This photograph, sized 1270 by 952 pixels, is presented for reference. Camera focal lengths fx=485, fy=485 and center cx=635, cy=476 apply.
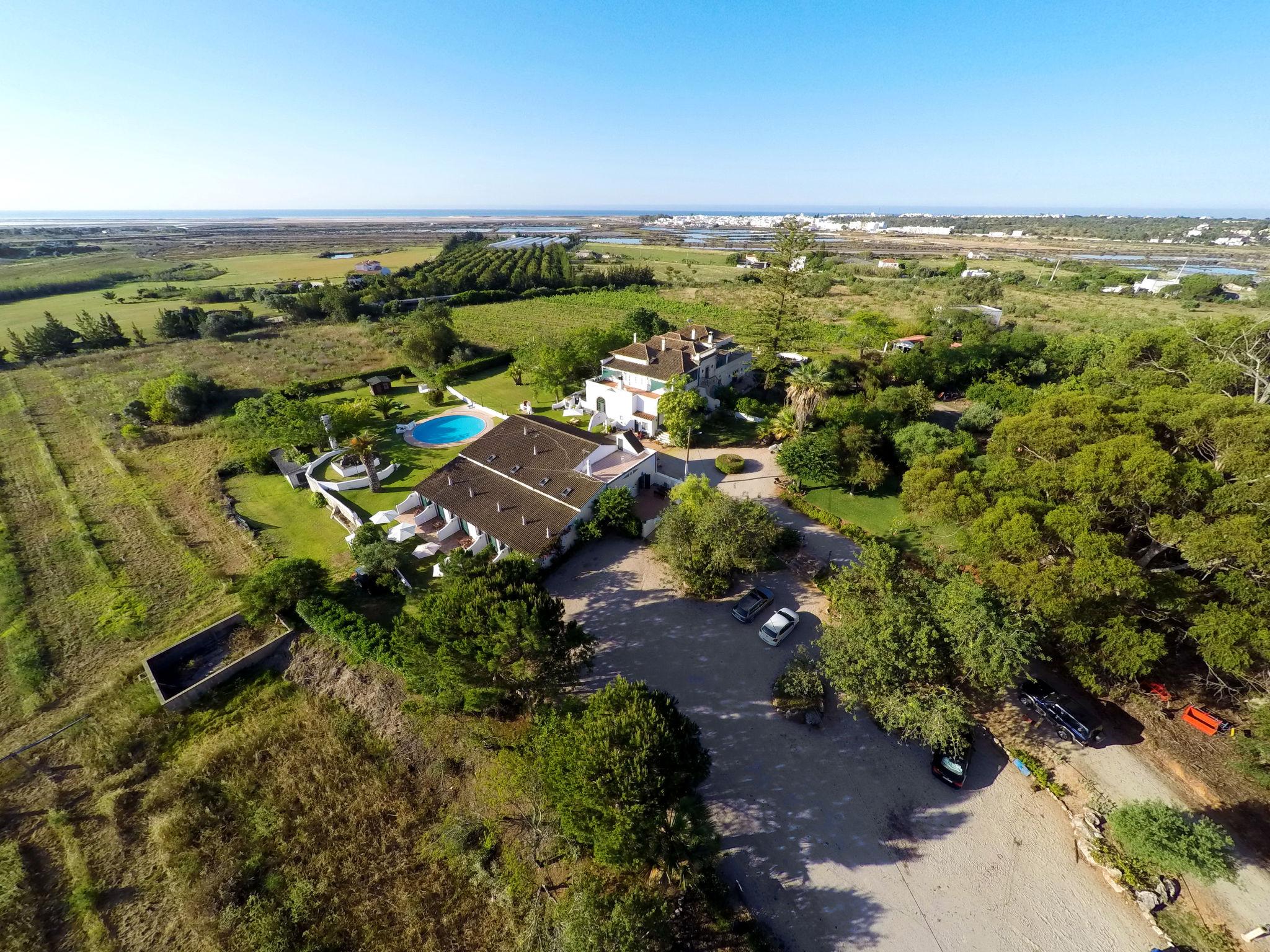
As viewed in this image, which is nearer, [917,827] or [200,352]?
[917,827]

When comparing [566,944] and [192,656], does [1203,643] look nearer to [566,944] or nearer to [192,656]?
[566,944]

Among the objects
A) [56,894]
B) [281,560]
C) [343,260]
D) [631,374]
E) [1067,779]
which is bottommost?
[56,894]

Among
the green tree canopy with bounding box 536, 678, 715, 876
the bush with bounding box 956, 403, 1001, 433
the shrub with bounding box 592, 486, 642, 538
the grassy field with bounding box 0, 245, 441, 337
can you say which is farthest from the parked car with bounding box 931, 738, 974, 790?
the grassy field with bounding box 0, 245, 441, 337

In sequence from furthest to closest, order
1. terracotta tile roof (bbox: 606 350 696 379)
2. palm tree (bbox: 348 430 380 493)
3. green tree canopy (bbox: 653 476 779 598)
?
terracotta tile roof (bbox: 606 350 696 379) < palm tree (bbox: 348 430 380 493) < green tree canopy (bbox: 653 476 779 598)

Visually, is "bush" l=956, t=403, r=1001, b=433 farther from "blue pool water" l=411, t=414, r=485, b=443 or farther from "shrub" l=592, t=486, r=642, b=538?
"blue pool water" l=411, t=414, r=485, b=443

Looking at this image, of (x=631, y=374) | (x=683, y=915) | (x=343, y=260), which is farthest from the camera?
(x=343, y=260)

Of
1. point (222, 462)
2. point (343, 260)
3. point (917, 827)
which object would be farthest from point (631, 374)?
point (343, 260)

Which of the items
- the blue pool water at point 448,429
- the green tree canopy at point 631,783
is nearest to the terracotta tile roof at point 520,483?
the blue pool water at point 448,429

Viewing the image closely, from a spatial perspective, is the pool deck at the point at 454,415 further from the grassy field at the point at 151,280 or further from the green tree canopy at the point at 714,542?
the grassy field at the point at 151,280
